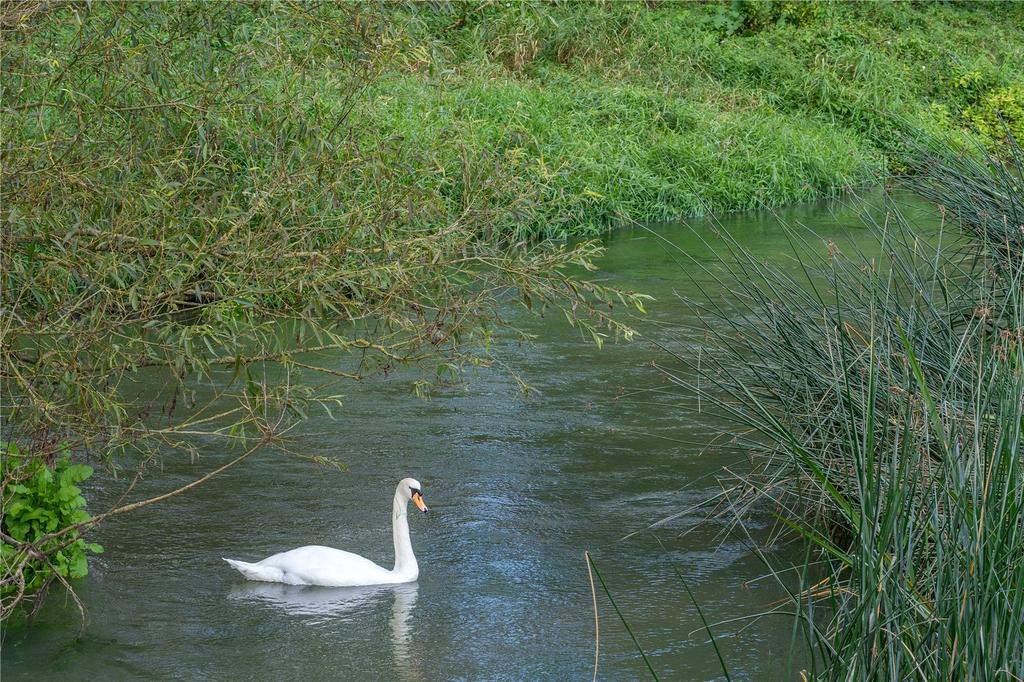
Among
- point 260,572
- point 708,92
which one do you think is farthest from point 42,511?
point 708,92

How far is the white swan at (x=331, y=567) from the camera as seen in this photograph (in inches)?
196

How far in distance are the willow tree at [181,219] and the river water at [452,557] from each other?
514 mm

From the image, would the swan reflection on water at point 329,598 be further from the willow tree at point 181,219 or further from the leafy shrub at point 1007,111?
the leafy shrub at point 1007,111

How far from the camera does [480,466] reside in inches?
255

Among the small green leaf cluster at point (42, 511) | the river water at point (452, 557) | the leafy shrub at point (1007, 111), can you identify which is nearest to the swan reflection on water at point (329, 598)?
the river water at point (452, 557)

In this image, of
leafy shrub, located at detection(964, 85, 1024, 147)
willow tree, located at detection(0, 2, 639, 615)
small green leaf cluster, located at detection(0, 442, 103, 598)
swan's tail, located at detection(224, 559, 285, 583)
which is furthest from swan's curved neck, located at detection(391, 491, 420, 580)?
leafy shrub, located at detection(964, 85, 1024, 147)

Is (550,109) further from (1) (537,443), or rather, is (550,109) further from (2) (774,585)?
(2) (774,585)

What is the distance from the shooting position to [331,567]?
196 inches

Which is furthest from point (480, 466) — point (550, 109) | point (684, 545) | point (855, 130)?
point (855, 130)

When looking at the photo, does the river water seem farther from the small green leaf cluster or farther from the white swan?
the small green leaf cluster

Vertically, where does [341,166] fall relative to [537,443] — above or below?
above

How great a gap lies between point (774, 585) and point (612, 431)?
2.08 meters

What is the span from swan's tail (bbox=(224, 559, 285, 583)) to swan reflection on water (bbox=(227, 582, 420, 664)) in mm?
38

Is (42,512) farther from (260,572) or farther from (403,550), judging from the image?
(403,550)
